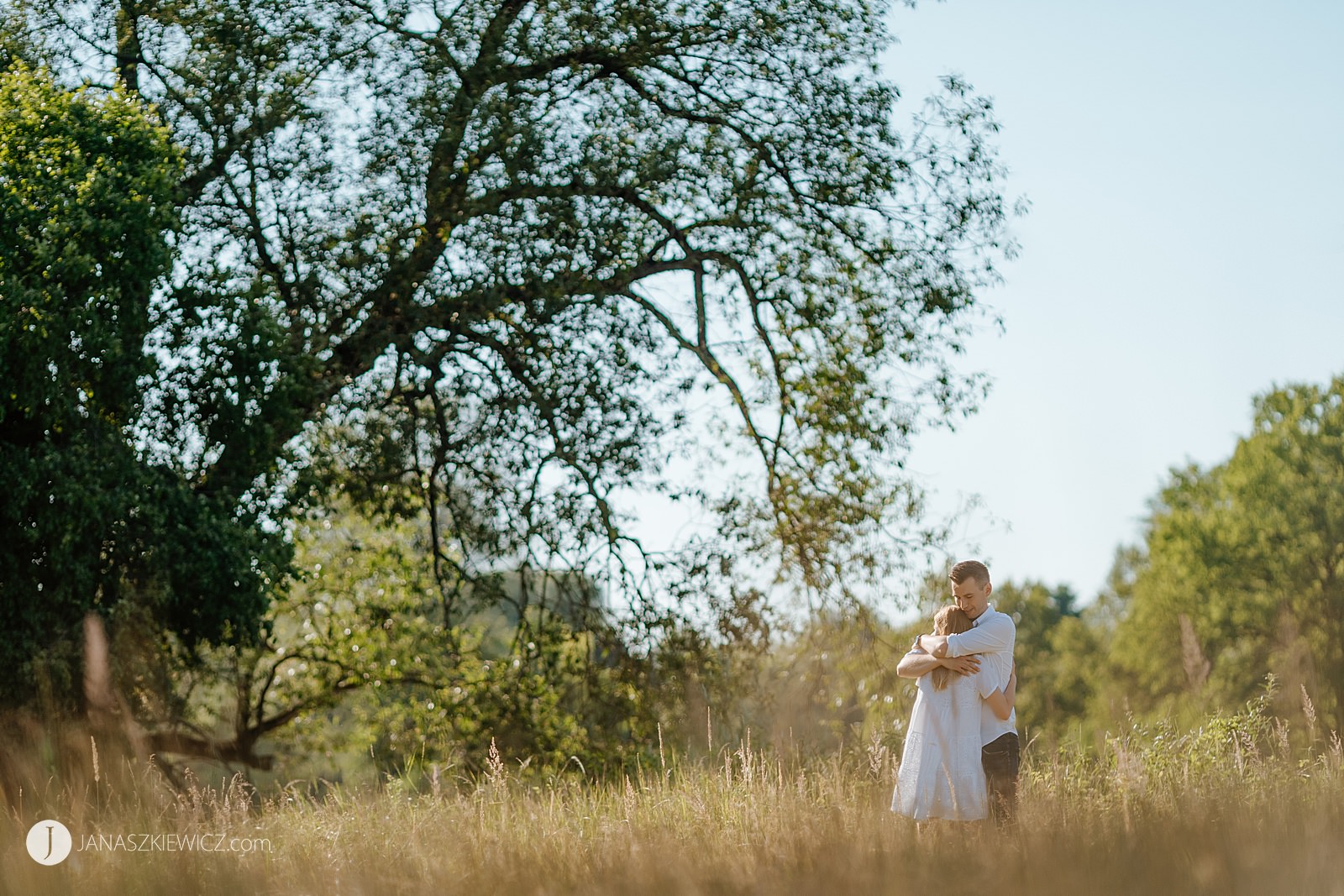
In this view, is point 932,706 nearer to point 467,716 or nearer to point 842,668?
point 842,668

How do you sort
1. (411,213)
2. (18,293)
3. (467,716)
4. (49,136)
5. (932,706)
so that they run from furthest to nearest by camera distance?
(467,716) → (411,213) → (49,136) → (18,293) → (932,706)

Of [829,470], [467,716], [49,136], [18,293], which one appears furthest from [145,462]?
[829,470]

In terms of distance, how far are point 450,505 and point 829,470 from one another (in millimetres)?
4702

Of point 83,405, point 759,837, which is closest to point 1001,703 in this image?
point 759,837

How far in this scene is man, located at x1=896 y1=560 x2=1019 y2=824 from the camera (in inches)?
230

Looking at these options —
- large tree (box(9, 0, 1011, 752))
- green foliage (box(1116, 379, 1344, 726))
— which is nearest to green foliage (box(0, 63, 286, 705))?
large tree (box(9, 0, 1011, 752))

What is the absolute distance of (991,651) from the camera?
19.3ft

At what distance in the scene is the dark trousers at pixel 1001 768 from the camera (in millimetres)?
5785

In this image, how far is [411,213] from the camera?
1294 cm
